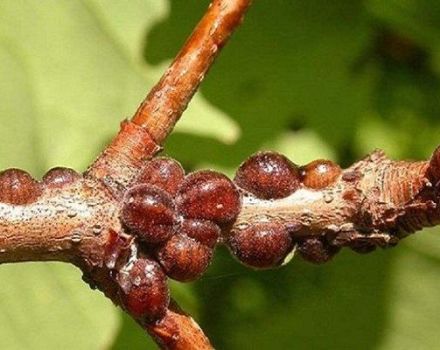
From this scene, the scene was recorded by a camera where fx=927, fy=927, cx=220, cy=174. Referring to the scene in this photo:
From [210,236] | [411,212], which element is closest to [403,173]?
[411,212]

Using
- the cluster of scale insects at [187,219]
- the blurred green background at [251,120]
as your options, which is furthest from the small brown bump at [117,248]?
the blurred green background at [251,120]

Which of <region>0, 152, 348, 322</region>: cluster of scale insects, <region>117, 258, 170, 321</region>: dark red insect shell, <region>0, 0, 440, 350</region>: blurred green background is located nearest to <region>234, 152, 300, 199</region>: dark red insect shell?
<region>0, 152, 348, 322</region>: cluster of scale insects

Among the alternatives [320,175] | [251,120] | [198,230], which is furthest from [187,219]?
[251,120]

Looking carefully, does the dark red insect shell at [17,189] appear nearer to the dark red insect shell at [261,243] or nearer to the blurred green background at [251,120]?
the dark red insect shell at [261,243]

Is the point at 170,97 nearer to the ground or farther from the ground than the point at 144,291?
farther from the ground

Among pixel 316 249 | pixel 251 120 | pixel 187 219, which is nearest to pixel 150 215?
pixel 187 219

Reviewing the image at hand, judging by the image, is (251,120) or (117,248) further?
(251,120)

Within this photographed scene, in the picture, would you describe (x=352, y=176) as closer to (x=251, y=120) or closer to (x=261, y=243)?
(x=261, y=243)

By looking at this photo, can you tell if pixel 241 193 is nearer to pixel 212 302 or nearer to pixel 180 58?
pixel 180 58
